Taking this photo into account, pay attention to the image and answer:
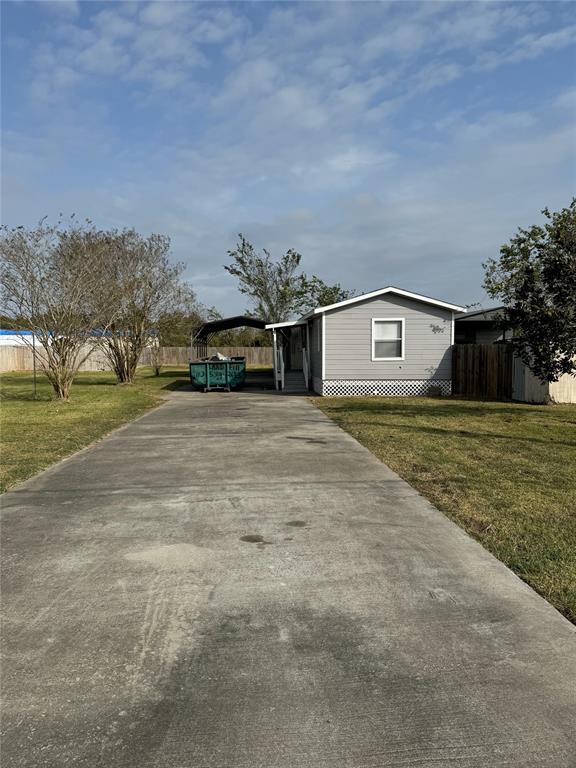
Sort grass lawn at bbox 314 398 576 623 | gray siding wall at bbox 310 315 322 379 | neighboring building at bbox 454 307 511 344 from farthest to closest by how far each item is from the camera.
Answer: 1. neighboring building at bbox 454 307 511 344
2. gray siding wall at bbox 310 315 322 379
3. grass lawn at bbox 314 398 576 623

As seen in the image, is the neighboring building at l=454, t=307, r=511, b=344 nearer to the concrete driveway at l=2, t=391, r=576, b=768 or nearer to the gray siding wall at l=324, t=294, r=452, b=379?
the gray siding wall at l=324, t=294, r=452, b=379

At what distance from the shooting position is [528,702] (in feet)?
8.36

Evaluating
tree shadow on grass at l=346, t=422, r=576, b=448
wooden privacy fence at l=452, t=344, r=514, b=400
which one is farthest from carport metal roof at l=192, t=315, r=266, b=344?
tree shadow on grass at l=346, t=422, r=576, b=448

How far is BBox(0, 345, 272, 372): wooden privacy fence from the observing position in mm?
42219

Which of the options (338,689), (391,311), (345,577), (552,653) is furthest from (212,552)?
(391,311)

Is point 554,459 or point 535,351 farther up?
point 535,351

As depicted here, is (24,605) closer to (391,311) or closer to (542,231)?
(542,231)

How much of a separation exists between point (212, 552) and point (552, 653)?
245 centimetres

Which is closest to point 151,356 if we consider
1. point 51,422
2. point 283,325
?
point 283,325

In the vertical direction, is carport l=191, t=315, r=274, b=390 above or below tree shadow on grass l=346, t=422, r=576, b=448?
above

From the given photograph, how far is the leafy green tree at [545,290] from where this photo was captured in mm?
11219

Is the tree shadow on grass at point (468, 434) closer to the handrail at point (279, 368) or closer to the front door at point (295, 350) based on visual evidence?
the handrail at point (279, 368)

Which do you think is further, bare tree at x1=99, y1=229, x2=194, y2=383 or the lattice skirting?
bare tree at x1=99, y1=229, x2=194, y2=383

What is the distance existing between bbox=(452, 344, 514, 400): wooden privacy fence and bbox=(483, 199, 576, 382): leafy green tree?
6162mm
